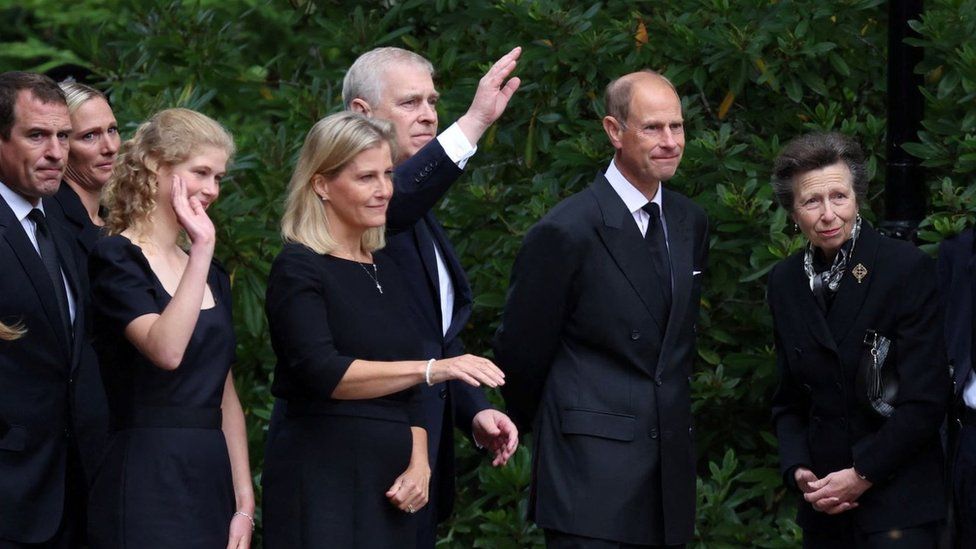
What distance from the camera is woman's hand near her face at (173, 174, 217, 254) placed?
15.7ft

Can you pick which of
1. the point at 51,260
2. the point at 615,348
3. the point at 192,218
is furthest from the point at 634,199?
the point at 51,260

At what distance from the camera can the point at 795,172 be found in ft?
18.6

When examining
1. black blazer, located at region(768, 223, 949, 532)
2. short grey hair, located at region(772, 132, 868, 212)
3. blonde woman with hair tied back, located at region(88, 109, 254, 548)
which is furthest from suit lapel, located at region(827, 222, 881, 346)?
blonde woman with hair tied back, located at region(88, 109, 254, 548)

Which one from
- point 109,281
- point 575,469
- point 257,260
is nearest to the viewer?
point 109,281

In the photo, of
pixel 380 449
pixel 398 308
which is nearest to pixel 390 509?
pixel 380 449

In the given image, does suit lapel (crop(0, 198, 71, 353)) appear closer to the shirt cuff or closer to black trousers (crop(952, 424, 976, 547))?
the shirt cuff

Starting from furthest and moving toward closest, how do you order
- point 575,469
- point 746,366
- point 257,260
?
point 257,260 → point 746,366 → point 575,469

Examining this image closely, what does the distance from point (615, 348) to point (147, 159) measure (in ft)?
5.07

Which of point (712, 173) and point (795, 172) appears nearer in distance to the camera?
point (795, 172)

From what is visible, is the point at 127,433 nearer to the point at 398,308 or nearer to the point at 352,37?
the point at 398,308

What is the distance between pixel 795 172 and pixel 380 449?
1.74m

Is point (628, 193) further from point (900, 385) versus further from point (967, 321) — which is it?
point (967, 321)

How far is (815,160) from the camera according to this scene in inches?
222

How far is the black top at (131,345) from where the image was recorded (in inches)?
188
